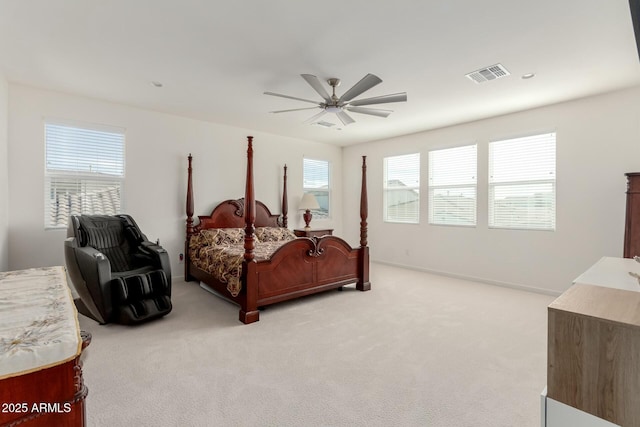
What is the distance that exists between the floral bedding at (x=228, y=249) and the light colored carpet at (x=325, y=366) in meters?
0.43

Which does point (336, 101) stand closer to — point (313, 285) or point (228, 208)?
point (313, 285)

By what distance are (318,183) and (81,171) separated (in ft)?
13.5

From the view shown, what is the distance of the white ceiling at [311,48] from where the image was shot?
84.6 inches

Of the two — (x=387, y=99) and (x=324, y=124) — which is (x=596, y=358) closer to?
(x=387, y=99)

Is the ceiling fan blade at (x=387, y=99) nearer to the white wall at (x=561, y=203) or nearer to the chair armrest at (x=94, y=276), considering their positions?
the white wall at (x=561, y=203)

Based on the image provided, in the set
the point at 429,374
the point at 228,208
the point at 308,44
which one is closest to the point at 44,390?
the point at 429,374

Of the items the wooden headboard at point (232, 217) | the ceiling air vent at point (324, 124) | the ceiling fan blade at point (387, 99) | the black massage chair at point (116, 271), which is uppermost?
the ceiling air vent at point (324, 124)

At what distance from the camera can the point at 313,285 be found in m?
3.89

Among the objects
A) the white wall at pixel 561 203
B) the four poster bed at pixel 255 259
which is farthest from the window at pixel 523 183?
the four poster bed at pixel 255 259

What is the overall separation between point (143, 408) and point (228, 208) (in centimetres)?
361

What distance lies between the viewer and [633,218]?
10.2 feet

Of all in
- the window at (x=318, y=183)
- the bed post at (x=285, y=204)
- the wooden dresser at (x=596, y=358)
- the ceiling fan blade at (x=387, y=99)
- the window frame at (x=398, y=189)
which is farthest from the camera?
the window at (x=318, y=183)

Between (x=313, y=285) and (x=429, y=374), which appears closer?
(x=429, y=374)

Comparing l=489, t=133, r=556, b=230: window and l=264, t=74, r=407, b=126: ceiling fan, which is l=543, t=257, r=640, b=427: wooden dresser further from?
l=489, t=133, r=556, b=230: window
